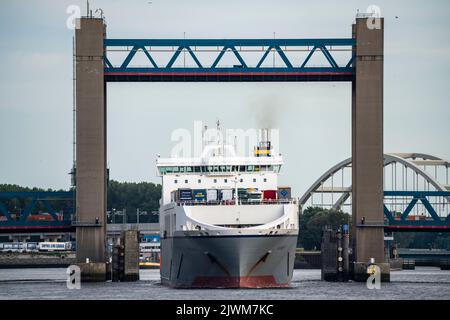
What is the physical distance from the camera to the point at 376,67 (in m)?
88.2

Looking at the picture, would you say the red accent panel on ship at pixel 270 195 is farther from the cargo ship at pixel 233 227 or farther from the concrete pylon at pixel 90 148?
the concrete pylon at pixel 90 148

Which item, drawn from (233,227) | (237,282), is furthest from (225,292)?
(233,227)

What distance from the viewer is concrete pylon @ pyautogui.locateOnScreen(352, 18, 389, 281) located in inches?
3440

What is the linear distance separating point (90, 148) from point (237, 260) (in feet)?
68.0

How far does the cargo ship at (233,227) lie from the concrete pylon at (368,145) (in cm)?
835

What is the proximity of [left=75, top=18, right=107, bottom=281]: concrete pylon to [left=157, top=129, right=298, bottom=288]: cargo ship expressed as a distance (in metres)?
6.48

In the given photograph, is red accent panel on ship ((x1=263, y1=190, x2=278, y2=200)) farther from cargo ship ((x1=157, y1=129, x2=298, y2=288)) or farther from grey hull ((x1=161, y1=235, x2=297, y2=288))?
grey hull ((x1=161, y1=235, x2=297, y2=288))

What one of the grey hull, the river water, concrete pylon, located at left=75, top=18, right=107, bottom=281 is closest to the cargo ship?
the grey hull

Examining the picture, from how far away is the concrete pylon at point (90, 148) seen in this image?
86.3 metres

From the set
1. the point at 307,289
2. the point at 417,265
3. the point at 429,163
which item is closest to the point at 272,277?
the point at 307,289

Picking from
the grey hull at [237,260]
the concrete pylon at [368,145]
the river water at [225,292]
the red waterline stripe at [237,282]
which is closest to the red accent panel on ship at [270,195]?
the grey hull at [237,260]
